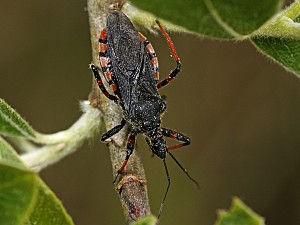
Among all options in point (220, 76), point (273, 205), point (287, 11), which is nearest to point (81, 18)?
point (220, 76)

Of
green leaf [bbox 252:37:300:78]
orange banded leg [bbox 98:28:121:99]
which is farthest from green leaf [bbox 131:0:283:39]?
orange banded leg [bbox 98:28:121:99]

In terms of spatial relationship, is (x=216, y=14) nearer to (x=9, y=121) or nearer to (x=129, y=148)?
(x=129, y=148)

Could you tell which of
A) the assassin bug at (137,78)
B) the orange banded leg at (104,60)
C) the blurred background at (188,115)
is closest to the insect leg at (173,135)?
the assassin bug at (137,78)

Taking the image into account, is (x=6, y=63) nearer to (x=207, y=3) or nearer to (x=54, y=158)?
(x=54, y=158)

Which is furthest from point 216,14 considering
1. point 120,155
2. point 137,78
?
point 137,78

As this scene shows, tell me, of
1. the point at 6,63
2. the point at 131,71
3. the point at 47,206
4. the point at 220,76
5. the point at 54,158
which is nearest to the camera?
the point at 47,206

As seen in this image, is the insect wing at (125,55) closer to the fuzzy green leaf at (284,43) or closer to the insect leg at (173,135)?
the insect leg at (173,135)
